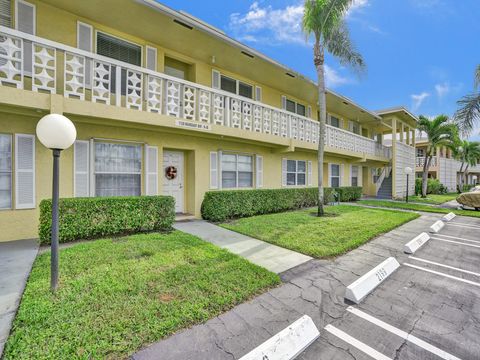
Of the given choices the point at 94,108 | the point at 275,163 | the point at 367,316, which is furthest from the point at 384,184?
the point at 94,108

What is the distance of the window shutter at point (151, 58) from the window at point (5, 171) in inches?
182

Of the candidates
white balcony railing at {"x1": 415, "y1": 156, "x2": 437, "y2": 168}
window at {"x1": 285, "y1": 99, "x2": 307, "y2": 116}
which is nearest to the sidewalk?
window at {"x1": 285, "y1": 99, "x2": 307, "y2": 116}

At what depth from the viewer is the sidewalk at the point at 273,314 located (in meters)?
2.52

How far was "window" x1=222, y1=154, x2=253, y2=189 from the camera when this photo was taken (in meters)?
10.6

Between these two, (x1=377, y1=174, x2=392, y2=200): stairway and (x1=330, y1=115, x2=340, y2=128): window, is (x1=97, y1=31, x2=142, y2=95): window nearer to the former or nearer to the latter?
(x1=330, y1=115, x2=340, y2=128): window

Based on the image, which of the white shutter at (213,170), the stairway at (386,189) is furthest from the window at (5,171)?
the stairway at (386,189)

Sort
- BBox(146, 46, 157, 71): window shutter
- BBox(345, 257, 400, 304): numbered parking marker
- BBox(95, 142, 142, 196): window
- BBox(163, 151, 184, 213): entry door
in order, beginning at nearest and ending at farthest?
BBox(345, 257, 400, 304): numbered parking marker → BBox(95, 142, 142, 196): window → BBox(146, 46, 157, 71): window shutter → BBox(163, 151, 184, 213): entry door

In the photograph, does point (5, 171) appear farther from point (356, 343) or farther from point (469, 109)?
point (469, 109)

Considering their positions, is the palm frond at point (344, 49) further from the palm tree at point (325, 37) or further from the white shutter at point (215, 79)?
the white shutter at point (215, 79)

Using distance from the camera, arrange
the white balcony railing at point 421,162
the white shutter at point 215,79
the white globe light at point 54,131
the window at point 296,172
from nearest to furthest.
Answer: the white globe light at point 54,131 < the white shutter at point 215,79 < the window at point 296,172 < the white balcony railing at point 421,162

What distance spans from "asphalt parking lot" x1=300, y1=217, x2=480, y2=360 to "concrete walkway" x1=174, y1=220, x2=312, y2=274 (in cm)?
163

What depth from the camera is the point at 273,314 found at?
3.21 meters

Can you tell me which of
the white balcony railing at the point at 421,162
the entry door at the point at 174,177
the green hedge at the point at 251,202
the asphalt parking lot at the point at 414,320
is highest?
the white balcony railing at the point at 421,162

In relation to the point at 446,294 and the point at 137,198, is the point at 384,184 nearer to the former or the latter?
the point at 446,294
